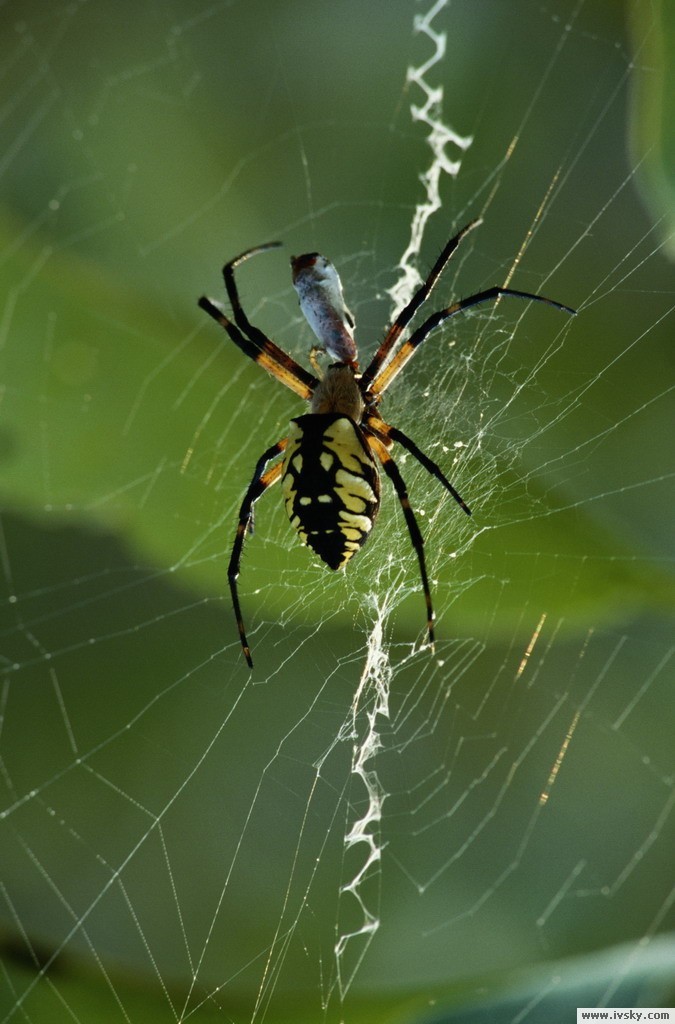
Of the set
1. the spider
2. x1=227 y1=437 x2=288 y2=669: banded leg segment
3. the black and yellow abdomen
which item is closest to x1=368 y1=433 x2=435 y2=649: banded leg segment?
the spider

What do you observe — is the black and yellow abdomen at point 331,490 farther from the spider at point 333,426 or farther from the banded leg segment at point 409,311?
the banded leg segment at point 409,311

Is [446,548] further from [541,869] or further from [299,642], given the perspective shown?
[541,869]

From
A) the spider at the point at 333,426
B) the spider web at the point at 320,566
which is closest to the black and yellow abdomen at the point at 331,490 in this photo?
the spider at the point at 333,426

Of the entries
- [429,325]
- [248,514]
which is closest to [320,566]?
[248,514]

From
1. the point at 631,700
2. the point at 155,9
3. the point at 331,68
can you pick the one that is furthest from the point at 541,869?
the point at 155,9

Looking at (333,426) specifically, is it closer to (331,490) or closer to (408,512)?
(331,490)

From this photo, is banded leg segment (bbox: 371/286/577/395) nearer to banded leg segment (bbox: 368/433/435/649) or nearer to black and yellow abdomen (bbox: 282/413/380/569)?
banded leg segment (bbox: 368/433/435/649)
